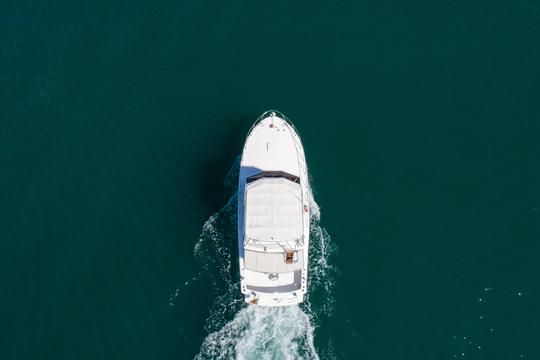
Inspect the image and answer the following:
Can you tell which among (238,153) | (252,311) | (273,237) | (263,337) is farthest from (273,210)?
(238,153)

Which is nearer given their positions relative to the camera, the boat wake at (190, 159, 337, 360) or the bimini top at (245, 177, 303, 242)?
the bimini top at (245, 177, 303, 242)

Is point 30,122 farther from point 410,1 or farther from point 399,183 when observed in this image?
point 410,1

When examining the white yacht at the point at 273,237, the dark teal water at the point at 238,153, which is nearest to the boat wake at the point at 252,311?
the dark teal water at the point at 238,153

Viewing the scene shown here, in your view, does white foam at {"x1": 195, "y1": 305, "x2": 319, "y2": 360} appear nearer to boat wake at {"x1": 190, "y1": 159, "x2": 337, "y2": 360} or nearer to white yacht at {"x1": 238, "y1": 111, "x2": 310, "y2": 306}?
boat wake at {"x1": 190, "y1": 159, "x2": 337, "y2": 360}

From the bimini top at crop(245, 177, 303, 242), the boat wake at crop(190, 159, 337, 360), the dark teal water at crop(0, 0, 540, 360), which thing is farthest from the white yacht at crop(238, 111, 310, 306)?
the dark teal water at crop(0, 0, 540, 360)

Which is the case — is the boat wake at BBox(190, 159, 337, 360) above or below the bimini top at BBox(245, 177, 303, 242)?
below

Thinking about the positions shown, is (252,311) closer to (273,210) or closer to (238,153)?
(273,210)

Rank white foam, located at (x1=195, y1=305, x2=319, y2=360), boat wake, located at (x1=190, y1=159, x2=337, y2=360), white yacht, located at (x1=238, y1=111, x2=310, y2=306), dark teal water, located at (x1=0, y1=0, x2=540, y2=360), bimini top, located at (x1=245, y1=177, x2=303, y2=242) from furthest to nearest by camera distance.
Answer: dark teal water, located at (x1=0, y1=0, x2=540, y2=360)
boat wake, located at (x1=190, y1=159, x2=337, y2=360)
white foam, located at (x1=195, y1=305, x2=319, y2=360)
bimini top, located at (x1=245, y1=177, x2=303, y2=242)
white yacht, located at (x1=238, y1=111, x2=310, y2=306)

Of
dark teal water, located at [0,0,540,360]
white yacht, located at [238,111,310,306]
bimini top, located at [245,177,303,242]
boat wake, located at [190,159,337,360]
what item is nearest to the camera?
white yacht, located at [238,111,310,306]
